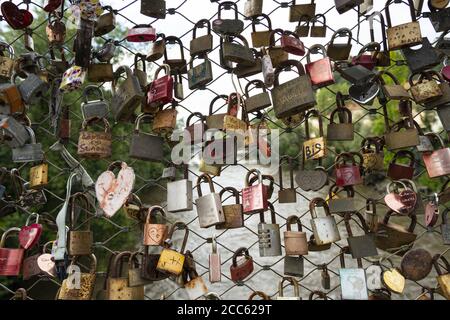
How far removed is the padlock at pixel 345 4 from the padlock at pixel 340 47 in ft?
0.23

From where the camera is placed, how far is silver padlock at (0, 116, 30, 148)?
151 cm

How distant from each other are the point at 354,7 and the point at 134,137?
774 mm

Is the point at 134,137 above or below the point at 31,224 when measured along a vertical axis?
above

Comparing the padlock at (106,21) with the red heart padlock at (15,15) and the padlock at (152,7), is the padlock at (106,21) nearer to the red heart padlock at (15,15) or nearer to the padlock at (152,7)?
the padlock at (152,7)

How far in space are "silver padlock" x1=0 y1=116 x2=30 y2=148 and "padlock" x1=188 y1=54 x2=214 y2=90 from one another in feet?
1.78

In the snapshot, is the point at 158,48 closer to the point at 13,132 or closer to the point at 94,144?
the point at 94,144

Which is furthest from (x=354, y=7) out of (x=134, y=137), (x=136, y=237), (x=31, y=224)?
(x=136, y=237)

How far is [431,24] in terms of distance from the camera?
1557 mm

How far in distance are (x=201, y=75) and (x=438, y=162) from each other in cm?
73
